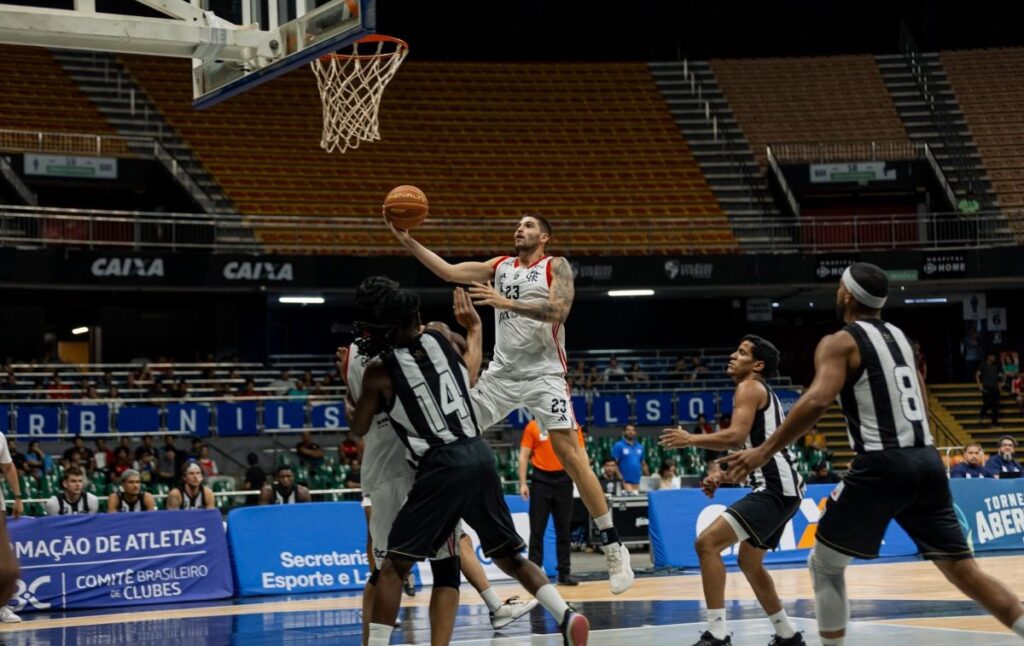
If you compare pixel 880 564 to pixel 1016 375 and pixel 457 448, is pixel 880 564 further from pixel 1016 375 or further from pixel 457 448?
pixel 1016 375

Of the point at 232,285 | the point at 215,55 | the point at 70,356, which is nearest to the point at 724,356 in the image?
the point at 232,285

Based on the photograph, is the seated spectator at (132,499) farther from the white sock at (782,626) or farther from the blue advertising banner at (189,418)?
the white sock at (782,626)

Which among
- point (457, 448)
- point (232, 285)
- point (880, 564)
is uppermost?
point (232, 285)

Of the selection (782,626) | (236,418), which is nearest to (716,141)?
(236,418)

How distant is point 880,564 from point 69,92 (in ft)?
75.1

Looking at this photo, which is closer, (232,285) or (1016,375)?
(232,285)

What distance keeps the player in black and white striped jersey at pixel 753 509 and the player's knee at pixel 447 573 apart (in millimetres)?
1524

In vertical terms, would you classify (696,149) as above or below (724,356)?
above

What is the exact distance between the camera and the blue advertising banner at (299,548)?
50.6 feet

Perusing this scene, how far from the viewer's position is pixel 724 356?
111 ft

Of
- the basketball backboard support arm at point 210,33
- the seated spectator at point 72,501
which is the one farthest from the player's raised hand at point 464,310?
the seated spectator at point 72,501

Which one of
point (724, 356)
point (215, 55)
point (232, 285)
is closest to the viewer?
point (215, 55)

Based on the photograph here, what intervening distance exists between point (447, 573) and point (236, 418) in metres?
18.2

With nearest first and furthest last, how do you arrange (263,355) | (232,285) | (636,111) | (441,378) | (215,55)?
(441,378), (215,55), (232,285), (263,355), (636,111)
